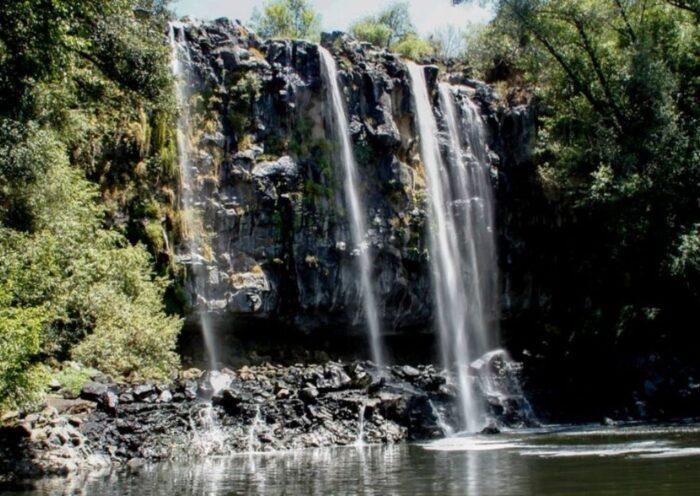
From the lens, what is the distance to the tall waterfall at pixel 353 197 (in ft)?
81.9

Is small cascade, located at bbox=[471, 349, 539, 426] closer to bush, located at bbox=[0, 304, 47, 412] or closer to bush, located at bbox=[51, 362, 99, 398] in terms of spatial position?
bush, located at bbox=[51, 362, 99, 398]

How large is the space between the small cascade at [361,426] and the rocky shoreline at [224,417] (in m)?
0.02

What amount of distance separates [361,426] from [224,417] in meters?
3.15

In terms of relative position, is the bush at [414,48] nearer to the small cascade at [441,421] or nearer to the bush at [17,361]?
the small cascade at [441,421]

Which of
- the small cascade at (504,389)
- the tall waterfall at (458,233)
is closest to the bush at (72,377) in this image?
the small cascade at (504,389)

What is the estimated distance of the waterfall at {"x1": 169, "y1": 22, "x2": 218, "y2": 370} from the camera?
72.7 feet

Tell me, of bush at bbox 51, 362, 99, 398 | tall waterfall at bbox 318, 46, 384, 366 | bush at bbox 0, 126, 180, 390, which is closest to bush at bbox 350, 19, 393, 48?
tall waterfall at bbox 318, 46, 384, 366

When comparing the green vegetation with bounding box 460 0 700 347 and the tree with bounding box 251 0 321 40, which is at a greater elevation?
the tree with bounding box 251 0 321 40

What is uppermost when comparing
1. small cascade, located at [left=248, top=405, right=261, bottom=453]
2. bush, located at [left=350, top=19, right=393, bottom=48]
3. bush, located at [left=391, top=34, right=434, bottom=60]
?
bush, located at [left=350, top=19, right=393, bottom=48]

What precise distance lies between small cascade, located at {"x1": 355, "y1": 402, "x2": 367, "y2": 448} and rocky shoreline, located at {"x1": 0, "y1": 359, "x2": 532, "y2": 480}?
0.02 meters

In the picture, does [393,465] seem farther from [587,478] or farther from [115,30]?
[115,30]

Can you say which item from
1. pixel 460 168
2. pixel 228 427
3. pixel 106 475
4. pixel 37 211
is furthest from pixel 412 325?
pixel 106 475

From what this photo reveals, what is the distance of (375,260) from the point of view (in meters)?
25.3

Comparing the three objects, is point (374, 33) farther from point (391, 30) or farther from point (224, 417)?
point (224, 417)
